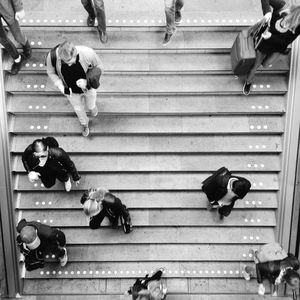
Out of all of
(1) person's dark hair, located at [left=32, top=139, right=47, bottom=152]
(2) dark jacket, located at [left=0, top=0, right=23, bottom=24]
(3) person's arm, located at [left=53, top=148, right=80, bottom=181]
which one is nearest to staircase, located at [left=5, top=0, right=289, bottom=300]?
(3) person's arm, located at [left=53, top=148, right=80, bottom=181]

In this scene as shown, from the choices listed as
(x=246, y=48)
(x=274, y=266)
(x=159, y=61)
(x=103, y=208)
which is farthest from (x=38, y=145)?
(x=274, y=266)

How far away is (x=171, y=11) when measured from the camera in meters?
7.18

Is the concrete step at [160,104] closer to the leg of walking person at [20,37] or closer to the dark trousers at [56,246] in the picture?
the leg of walking person at [20,37]

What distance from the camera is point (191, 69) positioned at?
26.0 feet

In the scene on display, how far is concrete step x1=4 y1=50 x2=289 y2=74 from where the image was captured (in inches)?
311

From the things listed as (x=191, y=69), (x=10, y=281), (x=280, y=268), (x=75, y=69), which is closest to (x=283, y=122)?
(x=191, y=69)

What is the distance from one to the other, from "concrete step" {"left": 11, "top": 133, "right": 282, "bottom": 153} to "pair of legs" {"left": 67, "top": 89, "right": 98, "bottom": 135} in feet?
1.32

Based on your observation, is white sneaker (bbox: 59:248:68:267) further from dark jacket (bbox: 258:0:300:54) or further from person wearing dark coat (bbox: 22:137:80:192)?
dark jacket (bbox: 258:0:300:54)

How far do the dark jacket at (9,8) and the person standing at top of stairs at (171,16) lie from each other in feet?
7.12

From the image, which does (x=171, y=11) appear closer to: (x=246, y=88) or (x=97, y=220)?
(x=246, y=88)

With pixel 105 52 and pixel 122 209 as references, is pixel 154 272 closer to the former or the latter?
pixel 122 209

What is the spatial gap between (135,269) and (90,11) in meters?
4.42

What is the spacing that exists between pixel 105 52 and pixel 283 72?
3030 millimetres

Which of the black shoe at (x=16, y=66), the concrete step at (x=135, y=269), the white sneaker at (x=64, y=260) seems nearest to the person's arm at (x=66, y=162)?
the white sneaker at (x=64, y=260)
